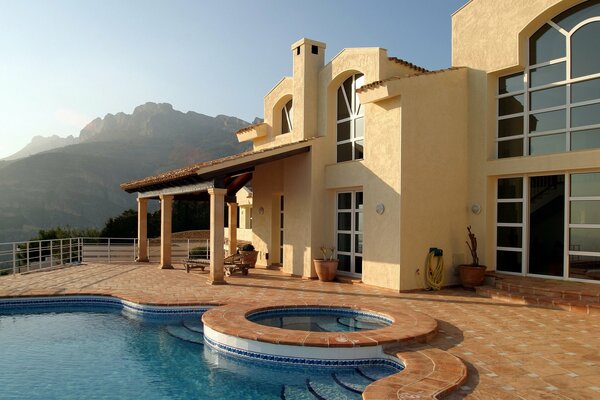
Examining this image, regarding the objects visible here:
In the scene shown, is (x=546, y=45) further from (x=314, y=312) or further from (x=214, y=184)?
(x=214, y=184)

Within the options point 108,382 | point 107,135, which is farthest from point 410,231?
point 107,135

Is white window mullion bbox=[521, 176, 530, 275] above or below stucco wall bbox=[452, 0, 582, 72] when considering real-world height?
below

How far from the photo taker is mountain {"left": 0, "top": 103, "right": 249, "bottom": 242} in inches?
3142

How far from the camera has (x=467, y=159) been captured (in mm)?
13945

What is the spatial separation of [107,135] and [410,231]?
145 metres

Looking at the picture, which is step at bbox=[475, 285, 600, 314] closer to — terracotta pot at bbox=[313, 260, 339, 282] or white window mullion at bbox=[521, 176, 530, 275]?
white window mullion at bbox=[521, 176, 530, 275]

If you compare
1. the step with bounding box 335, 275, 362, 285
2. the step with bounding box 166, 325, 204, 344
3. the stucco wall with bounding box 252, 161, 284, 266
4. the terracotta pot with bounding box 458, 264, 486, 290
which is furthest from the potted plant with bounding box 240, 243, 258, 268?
the terracotta pot with bounding box 458, 264, 486, 290

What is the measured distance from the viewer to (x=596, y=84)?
457 inches

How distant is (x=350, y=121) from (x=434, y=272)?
19.4 feet

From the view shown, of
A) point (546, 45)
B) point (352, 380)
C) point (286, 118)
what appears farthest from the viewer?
point (286, 118)

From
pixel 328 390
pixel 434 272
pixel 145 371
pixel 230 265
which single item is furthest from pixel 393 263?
pixel 145 371

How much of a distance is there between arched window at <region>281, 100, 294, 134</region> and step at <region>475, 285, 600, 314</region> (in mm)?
10607

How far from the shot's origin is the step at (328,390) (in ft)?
20.5

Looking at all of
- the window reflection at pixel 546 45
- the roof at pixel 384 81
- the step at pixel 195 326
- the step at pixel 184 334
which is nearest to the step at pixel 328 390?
the step at pixel 184 334
